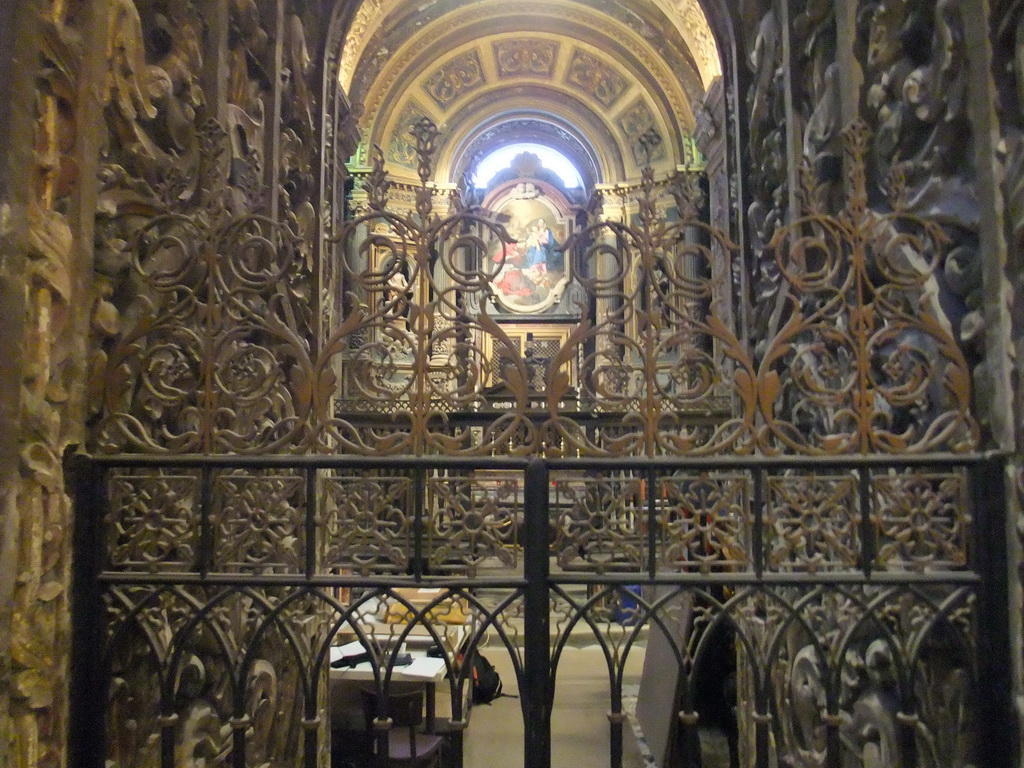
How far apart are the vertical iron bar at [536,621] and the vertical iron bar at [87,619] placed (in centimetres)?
134

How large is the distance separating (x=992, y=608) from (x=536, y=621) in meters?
1.39

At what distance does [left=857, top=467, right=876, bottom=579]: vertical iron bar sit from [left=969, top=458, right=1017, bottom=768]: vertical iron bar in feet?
1.01

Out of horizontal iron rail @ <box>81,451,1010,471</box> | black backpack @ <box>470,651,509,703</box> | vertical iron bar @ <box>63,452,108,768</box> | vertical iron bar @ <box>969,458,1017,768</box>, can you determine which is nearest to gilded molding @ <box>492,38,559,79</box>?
black backpack @ <box>470,651,509,703</box>

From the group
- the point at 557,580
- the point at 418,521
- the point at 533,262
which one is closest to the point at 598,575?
the point at 557,580

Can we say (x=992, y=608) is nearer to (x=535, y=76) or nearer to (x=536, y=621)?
(x=536, y=621)

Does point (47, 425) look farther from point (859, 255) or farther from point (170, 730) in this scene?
point (859, 255)

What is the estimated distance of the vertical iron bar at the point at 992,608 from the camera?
84.4 inches

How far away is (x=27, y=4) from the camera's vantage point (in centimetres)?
206

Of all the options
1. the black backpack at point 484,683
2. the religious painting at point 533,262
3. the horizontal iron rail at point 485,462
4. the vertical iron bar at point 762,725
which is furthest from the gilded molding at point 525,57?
the vertical iron bar at point 762,725

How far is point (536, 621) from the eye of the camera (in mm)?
2268

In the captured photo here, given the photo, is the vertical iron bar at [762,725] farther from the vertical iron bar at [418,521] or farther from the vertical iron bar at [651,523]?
the vertical iron bar at [418,521]

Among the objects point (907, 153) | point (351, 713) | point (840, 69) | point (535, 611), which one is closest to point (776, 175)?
point (840, 69)

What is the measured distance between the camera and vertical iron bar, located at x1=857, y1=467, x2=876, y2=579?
222 cm

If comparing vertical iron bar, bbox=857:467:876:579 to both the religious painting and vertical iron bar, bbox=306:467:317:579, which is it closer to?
vertical iron bar, bbox=306:467:317:579
